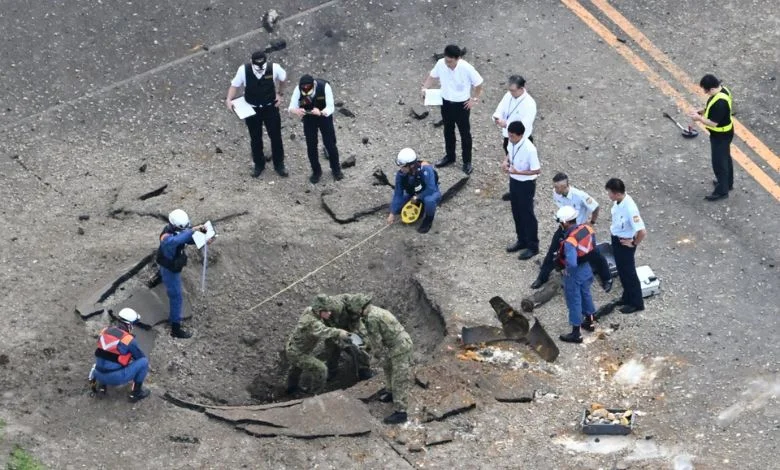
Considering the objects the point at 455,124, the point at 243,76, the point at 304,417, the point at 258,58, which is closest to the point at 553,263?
the point at 455,124

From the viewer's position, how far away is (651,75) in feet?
65.3

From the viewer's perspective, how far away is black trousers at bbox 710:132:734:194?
1747cm

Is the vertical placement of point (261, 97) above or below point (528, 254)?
above

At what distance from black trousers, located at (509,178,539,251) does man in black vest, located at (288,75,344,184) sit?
2402mm

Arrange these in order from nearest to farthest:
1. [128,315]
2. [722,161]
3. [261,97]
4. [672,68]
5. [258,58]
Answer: [128,315] < [722,161] < [258,58] < [261,97] < [672,68]

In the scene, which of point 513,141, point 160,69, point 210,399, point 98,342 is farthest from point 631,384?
point 160,69

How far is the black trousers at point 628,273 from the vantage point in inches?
626

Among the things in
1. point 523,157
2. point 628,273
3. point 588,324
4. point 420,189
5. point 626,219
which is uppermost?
point 523,157

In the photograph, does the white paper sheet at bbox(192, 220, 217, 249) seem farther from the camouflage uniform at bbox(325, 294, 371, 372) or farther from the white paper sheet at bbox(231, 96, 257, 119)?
the white paper sheet at bbox(231, 96, 257, 119)

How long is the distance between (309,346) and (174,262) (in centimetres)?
167

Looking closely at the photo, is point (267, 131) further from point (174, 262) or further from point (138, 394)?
point (138, 394)

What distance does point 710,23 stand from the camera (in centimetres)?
2069

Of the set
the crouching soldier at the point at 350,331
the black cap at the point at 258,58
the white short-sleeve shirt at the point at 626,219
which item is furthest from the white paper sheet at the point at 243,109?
the white short-sleeve shirt at the point at 626,219

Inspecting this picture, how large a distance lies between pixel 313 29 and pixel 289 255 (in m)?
4.44
